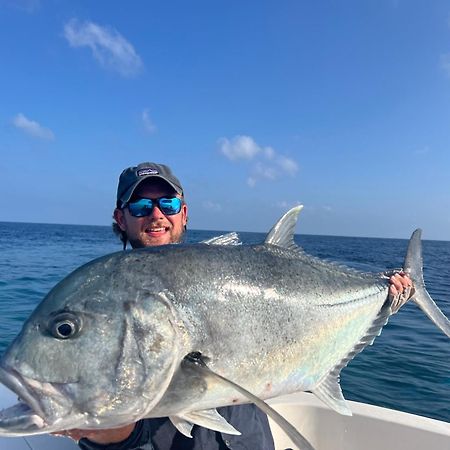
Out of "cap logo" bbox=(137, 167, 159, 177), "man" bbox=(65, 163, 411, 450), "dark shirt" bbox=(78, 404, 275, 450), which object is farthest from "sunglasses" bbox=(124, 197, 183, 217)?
"dark shirt" bbox=(78, 404, 275, 450)

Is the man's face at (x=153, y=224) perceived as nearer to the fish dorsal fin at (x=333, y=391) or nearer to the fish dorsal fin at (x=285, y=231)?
the fish dorsal fin at (x=285, y=231)

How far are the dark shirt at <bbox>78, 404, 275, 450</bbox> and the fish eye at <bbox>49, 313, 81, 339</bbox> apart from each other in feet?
3.42

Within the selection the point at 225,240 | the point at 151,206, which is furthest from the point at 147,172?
the point at 225,240

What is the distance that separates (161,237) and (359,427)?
8.80ft

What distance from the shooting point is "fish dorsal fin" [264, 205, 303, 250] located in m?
2.53

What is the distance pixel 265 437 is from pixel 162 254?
174 cm

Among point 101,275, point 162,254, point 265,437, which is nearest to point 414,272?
point 265,437

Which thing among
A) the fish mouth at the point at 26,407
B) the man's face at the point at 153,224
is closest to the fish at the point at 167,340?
the fish mouth at the point at 26,407

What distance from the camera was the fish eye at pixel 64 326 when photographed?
5.94 ft

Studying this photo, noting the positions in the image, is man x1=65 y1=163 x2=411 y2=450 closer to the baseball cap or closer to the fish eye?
the baseball cap

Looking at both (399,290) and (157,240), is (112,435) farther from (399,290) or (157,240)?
(399,290)

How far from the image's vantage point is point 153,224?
11.7ft

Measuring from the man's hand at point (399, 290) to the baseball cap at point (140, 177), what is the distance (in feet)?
6.23

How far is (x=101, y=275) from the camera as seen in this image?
1954 mm
